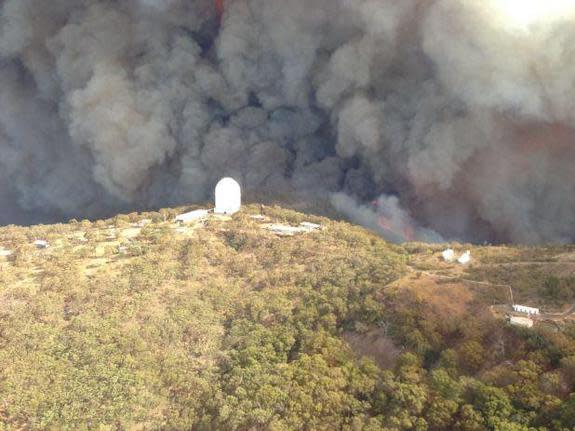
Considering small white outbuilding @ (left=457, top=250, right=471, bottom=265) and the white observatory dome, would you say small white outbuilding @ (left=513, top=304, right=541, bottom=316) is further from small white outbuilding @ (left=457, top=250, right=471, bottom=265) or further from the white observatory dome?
the white observatory dome

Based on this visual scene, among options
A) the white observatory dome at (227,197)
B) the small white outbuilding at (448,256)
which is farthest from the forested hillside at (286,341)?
the white observatory dome at (227,197)

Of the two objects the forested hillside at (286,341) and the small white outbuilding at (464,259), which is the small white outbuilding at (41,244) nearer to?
the forested hillside at (286,341)

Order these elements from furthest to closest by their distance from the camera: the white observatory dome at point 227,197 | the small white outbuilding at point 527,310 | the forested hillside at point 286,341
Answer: the white observatory dome at point 227,197
the small white outbuilding at point 527,310
the forested hillside at point 286,341

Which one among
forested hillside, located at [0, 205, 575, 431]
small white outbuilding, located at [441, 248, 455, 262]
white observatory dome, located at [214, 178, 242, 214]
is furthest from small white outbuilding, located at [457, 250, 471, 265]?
white observatory dome, located at [214, 178, 242, 214]

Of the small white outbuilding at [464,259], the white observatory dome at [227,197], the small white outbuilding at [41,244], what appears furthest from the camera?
the white observatory dome at [227,197]

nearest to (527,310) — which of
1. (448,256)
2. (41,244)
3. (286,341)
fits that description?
(448,256)

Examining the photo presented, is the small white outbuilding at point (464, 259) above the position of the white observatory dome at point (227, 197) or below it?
below

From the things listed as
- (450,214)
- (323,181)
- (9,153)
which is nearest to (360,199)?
(323,181)
